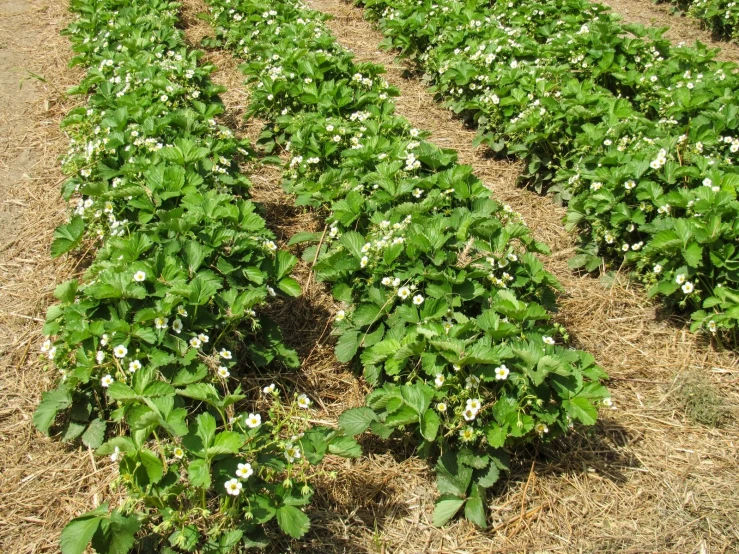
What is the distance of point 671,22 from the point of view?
7816mm

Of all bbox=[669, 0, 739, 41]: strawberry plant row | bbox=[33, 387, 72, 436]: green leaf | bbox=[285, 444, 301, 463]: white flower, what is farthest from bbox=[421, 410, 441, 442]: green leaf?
bbox=[669, 0, 739, 41]: strawberry plant row

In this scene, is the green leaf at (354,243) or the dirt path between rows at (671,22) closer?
the green leaf at (354,243)

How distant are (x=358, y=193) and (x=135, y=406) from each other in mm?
1807

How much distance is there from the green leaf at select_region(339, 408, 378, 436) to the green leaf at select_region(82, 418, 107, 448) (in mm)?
1063

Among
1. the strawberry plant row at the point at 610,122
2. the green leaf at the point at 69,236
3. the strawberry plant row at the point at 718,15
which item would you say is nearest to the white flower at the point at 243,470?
the green leaf at the point at 69,236

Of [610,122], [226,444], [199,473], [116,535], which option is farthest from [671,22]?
[116,535]

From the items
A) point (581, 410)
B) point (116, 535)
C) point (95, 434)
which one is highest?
point (581, 410)

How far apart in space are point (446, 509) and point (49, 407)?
179cm

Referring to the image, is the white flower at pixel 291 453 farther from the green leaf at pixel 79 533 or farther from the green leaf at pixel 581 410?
the green leaf at pixel 581 410

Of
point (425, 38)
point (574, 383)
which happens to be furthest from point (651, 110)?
point (574, 383)

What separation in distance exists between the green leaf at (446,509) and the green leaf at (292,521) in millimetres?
617

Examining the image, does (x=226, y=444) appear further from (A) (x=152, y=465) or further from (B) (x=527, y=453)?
(B) (x=527, y=453)

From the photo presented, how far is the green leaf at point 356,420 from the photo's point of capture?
2984mm

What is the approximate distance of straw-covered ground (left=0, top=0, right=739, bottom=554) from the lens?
2824 mm
